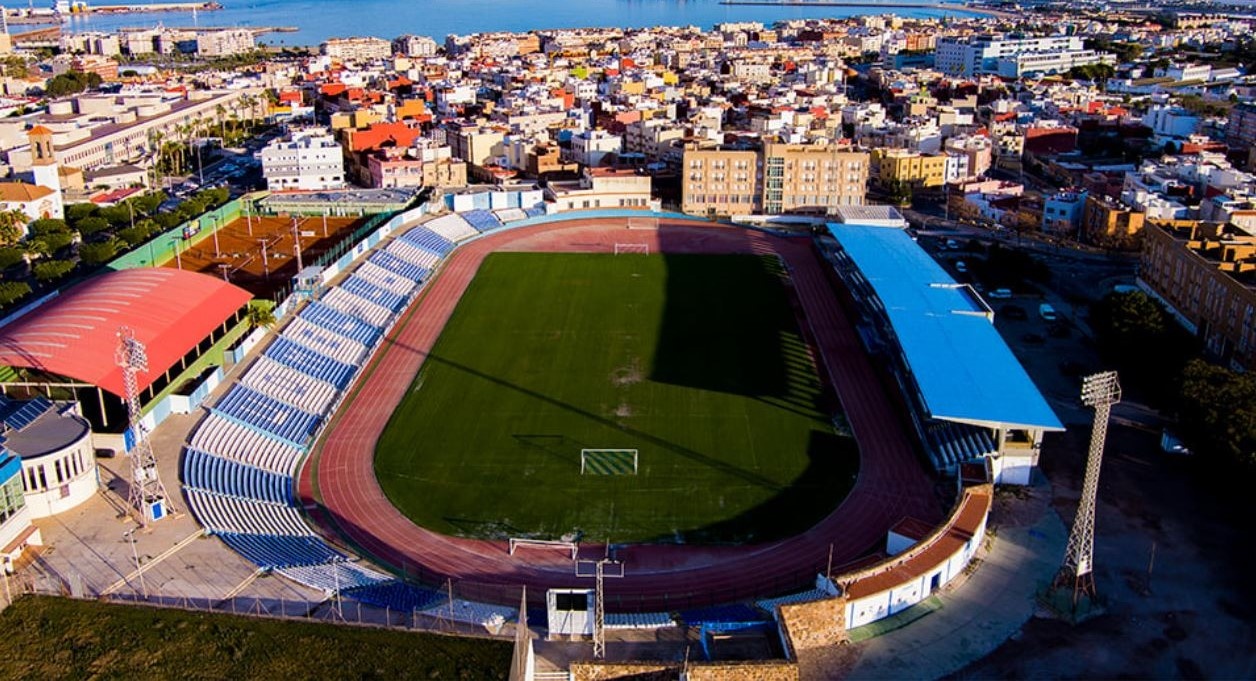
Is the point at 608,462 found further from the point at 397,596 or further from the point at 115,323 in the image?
the point at 115,323

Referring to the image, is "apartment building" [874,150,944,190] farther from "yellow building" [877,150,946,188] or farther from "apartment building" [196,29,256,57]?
"apartment building" [196,29,256,57]

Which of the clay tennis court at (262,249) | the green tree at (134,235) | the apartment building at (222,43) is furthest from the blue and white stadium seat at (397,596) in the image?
the apartment building at (222,43)

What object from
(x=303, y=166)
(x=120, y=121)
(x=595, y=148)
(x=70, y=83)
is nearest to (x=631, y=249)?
(x=595, y=148)

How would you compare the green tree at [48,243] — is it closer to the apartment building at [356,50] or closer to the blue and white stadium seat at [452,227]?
the blue and white stadium seat at [452,227]

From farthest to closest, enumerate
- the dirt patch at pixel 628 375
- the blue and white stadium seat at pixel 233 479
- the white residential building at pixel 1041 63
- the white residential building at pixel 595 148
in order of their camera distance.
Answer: the white residential building at pixel 1041 63 < the white residential building at pixel 595 148 < the dirt patch at pixel 628 375 < the blue and white stadium seat at pixel 233 479

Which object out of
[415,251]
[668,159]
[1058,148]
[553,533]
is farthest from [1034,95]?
[553,533]

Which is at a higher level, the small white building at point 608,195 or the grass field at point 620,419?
the small white building at point 608,195

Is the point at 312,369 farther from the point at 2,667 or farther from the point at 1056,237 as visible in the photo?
the point at 1056,237
